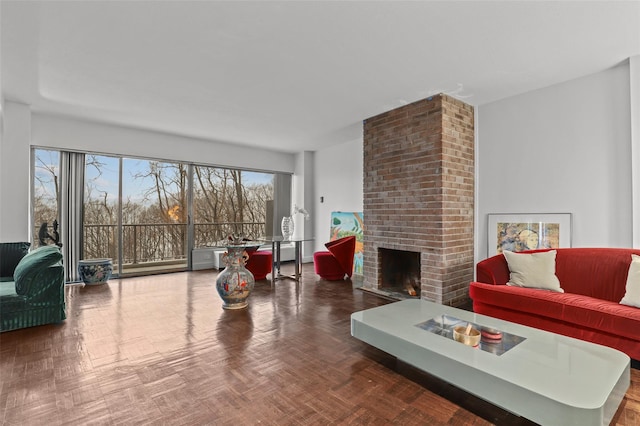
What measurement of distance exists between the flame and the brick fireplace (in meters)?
4.34

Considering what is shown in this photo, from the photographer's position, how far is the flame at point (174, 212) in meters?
6.74

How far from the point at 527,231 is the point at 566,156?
→ 936 millimetres

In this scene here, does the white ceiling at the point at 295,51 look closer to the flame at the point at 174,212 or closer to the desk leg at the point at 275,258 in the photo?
the desk leg at the point at 275,258

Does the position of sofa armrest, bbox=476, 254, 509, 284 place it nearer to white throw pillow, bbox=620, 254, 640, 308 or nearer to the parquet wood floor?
white throw pillow, bbox=620, 254, 640, 308

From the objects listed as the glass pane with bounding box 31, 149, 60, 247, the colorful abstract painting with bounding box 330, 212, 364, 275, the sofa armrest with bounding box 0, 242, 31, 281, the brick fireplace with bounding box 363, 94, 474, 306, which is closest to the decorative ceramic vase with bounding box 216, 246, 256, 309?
the brick fireplace with bounding box 363, 94, 474, 306

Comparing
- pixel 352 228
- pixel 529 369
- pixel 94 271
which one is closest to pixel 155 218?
pixel 94 271

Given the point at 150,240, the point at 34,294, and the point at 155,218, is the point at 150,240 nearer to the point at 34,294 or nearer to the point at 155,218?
the point at 155,218

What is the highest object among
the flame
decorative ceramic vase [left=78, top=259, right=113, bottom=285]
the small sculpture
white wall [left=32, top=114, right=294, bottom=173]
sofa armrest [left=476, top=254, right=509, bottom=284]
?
white wall [left=32, top=114, right=294, bottom=173]

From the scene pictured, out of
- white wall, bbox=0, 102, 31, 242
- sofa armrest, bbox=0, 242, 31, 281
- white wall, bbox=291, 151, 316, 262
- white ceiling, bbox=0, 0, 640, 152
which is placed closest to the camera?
white ceiling, bbox=0, 0, 640, 152

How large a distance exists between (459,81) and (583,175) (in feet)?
5.51

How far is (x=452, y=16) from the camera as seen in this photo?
2.39 meters

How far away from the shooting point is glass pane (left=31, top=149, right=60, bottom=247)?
4.98 metres

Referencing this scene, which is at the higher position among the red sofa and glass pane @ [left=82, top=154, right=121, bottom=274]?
glass pane @ [left=82, top=154, right=121, bottom=274]

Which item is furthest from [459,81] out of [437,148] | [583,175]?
[583,175]
